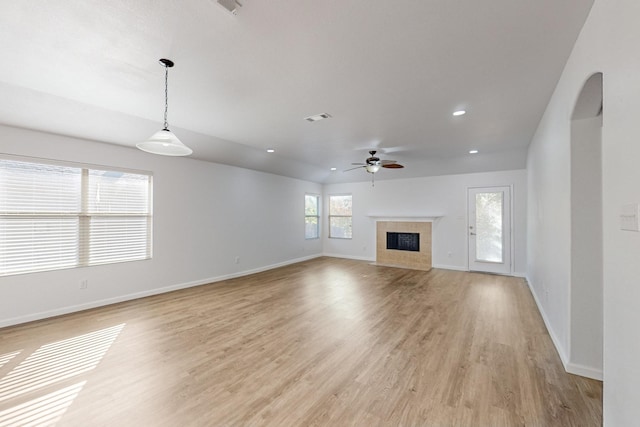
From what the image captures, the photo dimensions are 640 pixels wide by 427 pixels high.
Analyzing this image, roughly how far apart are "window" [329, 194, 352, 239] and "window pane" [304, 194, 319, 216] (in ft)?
1.85

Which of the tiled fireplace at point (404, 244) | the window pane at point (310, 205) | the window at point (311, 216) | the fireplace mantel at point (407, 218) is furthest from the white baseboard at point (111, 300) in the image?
the fireplace mantel at point (407, 218)

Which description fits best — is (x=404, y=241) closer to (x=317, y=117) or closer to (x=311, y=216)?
(x=311, y=216)

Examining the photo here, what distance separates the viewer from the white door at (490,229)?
6.30 meters

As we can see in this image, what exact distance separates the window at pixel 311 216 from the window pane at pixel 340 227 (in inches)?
19.3

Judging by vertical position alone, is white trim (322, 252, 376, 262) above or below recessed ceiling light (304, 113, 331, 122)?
below

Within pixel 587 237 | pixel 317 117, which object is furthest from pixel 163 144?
pixel 587 237

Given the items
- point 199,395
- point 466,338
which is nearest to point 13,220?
point 199,395

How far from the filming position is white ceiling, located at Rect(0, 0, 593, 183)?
5.89 ft

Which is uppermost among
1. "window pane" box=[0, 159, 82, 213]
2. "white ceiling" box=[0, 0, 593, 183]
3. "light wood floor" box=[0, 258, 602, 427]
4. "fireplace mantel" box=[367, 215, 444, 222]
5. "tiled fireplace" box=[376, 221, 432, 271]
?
"white ceiling" box=[0, 0, 593, 183]

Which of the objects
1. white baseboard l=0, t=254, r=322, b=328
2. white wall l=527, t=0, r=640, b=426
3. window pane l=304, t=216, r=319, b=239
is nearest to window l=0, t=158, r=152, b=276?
white baseboard l=0, t=254, r=322, b=328

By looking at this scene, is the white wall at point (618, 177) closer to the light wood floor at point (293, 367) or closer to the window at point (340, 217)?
the light wood floor at point (293, 367)

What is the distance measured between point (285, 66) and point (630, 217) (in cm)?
257

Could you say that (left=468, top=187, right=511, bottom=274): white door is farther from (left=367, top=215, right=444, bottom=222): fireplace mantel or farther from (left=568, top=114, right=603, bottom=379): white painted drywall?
(left=568, top=114, right=603, bottom=379): white painted drywall

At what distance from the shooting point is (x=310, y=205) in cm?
891
